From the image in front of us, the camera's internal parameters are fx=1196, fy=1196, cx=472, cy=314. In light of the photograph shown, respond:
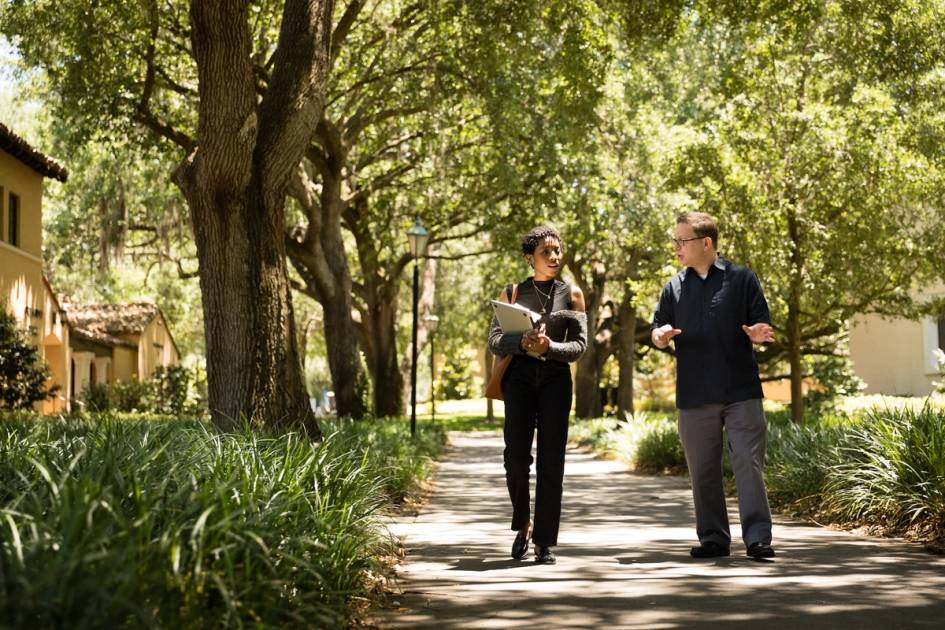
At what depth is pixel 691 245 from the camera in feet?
26.1

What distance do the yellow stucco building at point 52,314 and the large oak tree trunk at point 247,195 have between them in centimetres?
1394

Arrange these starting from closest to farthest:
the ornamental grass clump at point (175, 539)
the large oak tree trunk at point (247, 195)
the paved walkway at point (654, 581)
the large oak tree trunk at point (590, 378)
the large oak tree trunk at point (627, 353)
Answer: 1. the ornamental grass clump at point (175, 539)
2. the paved walkway at point (654, 581)
3. the large oak tree trunk at point (247, 195)
4. the large oak tree trunk at point (627, 353)
5. the large oak tree trunk at point (590, 378)

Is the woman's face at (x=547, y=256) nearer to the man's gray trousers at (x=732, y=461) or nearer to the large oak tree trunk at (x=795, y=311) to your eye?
the man's gray trousers at (x=732, y=461)

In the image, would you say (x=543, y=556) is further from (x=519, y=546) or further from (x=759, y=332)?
(x=759, y=332)

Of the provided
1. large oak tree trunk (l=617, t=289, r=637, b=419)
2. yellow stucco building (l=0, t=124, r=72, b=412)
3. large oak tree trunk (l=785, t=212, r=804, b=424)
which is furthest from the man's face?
large oak tree trunk (l=617, t=289, r=637, b=419)

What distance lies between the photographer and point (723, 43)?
95.2 ft

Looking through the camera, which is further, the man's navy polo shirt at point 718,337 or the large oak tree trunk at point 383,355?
the large oak tree trunk at point 383,355

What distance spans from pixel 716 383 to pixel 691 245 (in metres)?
0.94

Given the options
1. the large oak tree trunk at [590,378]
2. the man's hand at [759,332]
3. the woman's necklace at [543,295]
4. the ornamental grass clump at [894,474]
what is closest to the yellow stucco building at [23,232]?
the large oak tree trunk at [590,378]

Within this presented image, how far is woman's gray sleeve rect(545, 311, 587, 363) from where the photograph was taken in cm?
765

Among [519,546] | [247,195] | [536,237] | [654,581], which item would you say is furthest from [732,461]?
[247,195]

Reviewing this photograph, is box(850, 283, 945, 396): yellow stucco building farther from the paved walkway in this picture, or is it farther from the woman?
the woman

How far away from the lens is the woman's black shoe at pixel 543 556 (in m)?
7.66

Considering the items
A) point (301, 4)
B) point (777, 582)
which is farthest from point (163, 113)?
point (777, 582)
